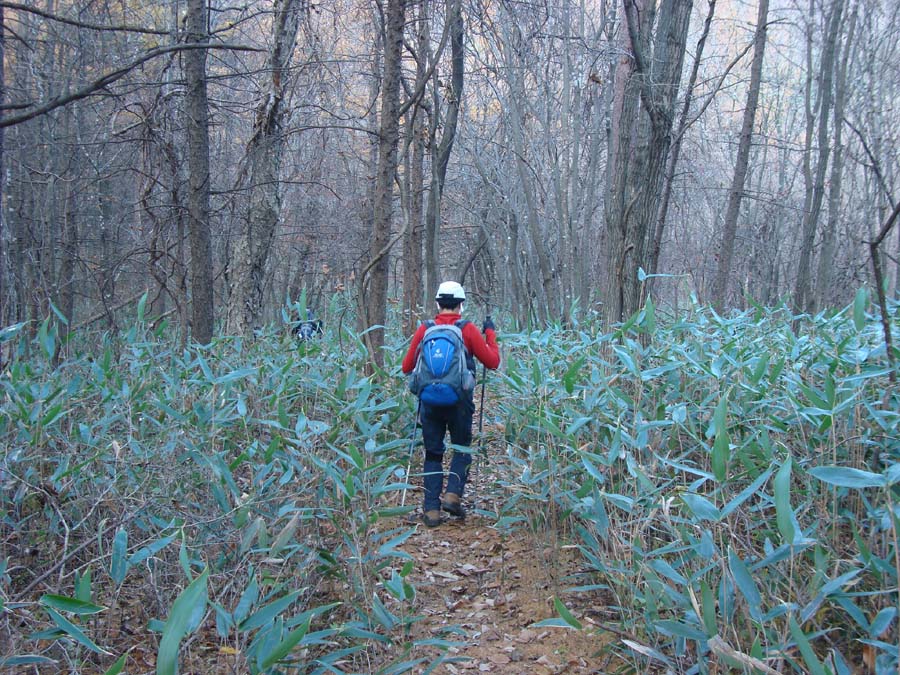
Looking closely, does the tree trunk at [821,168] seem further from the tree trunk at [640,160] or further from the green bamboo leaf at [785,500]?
the green bamboo leaf at [785,500]

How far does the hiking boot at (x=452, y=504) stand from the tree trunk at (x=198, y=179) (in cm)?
378

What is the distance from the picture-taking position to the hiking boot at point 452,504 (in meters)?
5.10

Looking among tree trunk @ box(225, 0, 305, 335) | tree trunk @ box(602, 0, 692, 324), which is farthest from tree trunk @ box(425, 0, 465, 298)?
tree trunk @ box(602, 0, 692, 324)

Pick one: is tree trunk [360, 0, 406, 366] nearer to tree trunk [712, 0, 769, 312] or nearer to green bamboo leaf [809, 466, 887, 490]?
green bamboo leaf [809, 466, 887, 490]

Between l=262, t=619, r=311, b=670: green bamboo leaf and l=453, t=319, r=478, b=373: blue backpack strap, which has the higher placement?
l=453, t=319, r=478, b=373: blue backpack strap

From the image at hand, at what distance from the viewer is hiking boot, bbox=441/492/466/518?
201 inches

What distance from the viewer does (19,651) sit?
2.85 m

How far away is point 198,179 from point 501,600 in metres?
5.70

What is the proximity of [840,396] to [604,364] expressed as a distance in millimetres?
1384

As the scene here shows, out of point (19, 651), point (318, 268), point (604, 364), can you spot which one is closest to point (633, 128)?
point (604, 364)

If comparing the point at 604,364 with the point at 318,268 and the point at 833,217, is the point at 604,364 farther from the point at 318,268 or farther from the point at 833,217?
the point at 318,268

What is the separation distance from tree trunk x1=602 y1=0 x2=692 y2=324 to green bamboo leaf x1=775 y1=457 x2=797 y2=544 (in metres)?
4.01

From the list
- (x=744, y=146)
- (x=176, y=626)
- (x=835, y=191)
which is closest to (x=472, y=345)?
(x=176, y=626)

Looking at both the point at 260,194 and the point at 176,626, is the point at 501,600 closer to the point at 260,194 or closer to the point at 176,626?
the point at 176,626
